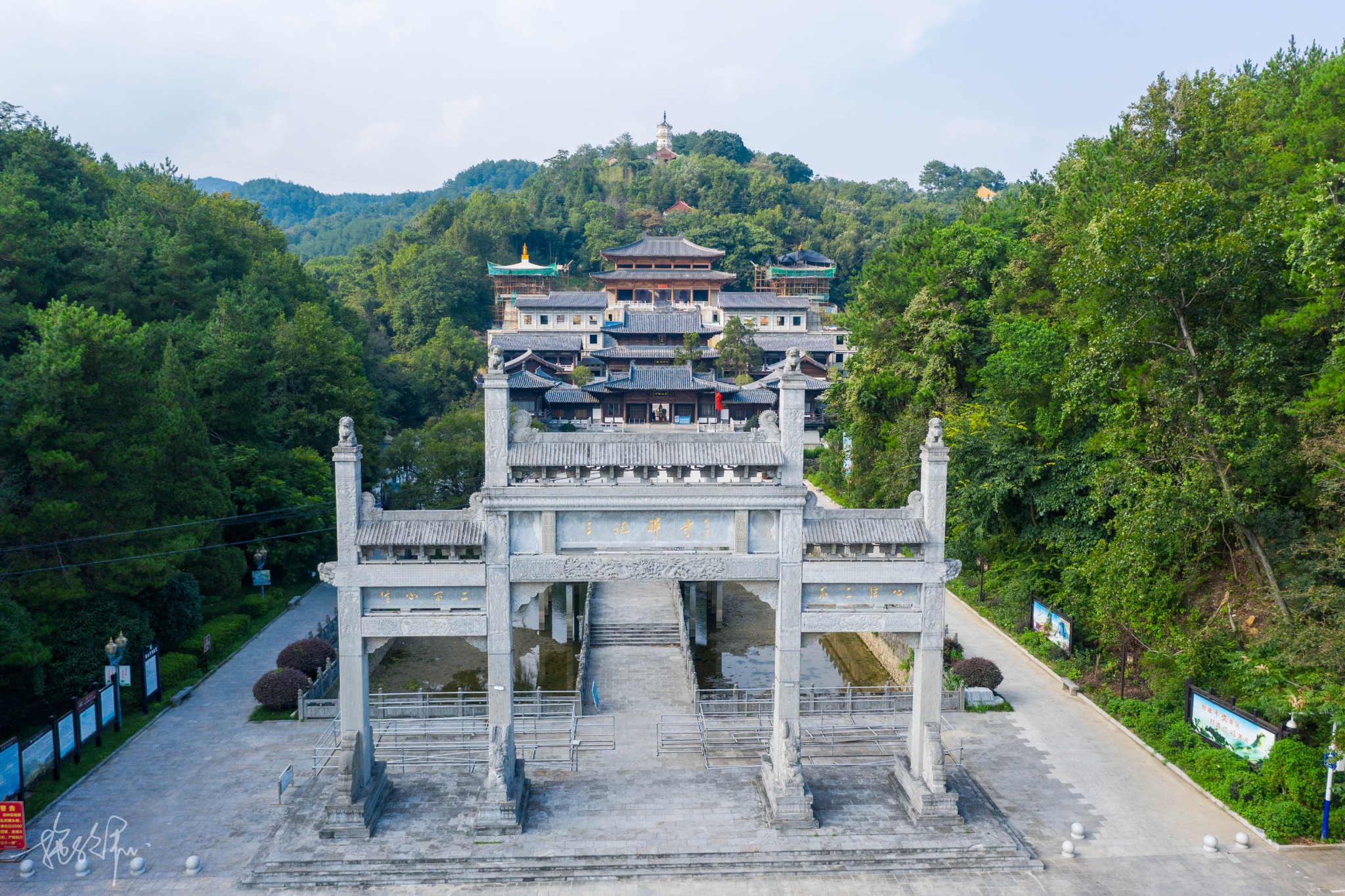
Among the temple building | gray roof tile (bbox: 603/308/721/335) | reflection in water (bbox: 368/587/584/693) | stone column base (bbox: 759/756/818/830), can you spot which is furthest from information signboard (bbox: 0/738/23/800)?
gray roof tile (bbox: 603/308/721/335)

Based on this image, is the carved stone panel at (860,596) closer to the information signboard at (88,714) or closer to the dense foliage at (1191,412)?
the dense foliage at (1191,412)

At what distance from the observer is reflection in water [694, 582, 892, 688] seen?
74.9ft

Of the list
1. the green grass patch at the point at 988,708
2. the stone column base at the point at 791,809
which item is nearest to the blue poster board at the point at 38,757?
the stone column base at the point at 791,809

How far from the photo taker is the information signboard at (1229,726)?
1466cm

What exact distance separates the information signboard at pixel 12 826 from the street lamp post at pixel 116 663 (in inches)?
154

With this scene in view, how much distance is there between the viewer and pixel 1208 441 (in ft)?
48.6

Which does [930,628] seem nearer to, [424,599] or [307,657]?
[424,599]

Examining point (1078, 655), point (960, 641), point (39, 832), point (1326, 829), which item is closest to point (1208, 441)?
point (1326, 829)

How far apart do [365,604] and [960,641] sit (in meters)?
15.2

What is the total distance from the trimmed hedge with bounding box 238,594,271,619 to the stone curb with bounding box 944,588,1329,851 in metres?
18.0

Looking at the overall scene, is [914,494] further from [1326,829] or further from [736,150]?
[736,150]

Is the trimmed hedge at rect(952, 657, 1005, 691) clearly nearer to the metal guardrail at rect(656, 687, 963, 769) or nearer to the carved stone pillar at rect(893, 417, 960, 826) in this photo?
the metal guardrail at rect(656, 687, 963, 769)

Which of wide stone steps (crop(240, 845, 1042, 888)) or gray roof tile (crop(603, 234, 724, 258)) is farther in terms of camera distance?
gray roof tile (crop(603, 234, 724, 258))

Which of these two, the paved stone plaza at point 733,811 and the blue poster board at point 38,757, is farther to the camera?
the blue poster board at point 38,757
